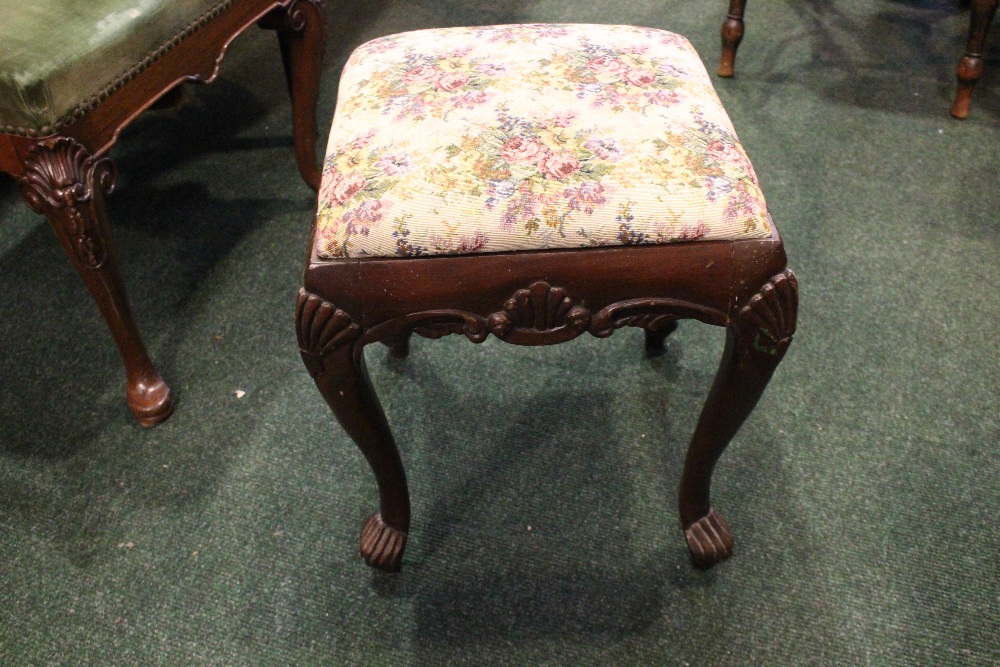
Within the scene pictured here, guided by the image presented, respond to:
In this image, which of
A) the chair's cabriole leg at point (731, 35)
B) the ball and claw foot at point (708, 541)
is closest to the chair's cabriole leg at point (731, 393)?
the ball and claw foot at point (708, 541)

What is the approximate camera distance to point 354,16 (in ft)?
6.45

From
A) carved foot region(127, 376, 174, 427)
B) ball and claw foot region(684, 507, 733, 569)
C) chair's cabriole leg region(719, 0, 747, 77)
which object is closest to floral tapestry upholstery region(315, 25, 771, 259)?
ball and claw foot region(684, 507, 733, 569)

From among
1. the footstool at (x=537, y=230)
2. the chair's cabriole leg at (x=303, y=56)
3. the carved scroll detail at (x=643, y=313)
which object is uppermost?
the footstool at (x=537, y=230)

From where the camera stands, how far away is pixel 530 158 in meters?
0.67

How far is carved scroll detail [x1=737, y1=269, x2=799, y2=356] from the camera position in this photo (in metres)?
0.66

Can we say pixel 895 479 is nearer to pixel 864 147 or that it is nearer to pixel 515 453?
pixel 515 453

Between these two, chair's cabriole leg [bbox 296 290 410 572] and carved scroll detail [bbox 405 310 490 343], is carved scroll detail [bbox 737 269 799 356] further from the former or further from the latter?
chair's cabriole leg [bbox 296 290 410 572]

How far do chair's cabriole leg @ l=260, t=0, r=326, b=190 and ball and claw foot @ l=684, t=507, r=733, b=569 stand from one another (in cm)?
86

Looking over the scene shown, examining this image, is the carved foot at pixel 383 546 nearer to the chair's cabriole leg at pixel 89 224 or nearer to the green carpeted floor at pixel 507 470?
the green carpeted floor at pixel 507 470

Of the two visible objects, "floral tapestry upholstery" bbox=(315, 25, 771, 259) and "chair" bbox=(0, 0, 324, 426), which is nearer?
"floral tapestry upholstery" bbox=(315, 25, 771, 259)

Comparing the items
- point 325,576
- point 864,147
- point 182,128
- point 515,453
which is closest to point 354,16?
point 182,128

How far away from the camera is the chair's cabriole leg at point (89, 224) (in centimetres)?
86

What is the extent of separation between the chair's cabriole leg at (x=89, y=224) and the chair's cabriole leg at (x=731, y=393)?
27.2 inches

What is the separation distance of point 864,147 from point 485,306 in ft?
3.80
